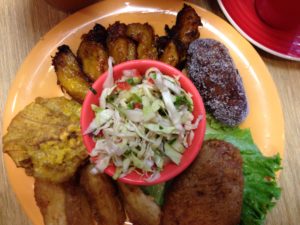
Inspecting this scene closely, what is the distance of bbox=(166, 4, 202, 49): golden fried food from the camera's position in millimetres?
1455

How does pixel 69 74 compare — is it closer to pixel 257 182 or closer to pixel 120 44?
pixel 120 44

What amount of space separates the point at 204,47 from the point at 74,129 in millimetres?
581

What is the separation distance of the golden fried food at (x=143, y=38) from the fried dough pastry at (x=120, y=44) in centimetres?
2

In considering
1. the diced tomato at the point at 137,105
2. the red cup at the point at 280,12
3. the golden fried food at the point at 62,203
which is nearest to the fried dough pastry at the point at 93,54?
the diced tomato at the point at 137,105

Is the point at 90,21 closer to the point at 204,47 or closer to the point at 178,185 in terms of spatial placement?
the point at 204,47

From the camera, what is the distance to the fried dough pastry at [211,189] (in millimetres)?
1288

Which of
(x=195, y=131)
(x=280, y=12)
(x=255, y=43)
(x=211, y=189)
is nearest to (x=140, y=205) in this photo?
(x=211, y=189)

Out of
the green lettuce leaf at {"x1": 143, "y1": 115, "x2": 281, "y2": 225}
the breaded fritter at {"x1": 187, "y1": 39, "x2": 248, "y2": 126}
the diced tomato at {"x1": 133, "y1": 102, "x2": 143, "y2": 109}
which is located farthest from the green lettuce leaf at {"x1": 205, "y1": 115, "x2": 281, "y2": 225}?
the diced tomato at {"x1": 133, "y1": 102, "x2": 143, "y2": 109}

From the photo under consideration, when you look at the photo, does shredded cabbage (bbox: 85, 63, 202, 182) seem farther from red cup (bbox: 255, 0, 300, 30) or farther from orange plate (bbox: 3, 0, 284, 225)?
red cup (bbox: 255, 0, 300, 30)

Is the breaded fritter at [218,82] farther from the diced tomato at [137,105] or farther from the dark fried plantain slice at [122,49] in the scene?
the diced tomato at [137,105]

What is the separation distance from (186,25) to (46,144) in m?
0.69

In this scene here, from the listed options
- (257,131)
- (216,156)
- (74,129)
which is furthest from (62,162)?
(257,131)

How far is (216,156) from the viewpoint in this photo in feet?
4.31

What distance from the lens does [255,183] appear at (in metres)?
1.37
